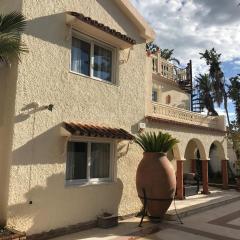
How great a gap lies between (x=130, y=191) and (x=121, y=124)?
2905mm

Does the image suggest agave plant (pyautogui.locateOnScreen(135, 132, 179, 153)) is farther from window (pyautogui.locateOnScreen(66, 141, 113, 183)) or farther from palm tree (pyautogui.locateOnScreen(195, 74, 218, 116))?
palm tree (pyautogui.locateOnScreen(195, 74, 218, 116))

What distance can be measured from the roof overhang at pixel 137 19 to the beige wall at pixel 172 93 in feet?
28.2

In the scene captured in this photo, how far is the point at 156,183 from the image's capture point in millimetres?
13211

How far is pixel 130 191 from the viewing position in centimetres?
1447

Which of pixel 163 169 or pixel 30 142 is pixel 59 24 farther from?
pixel 163 169

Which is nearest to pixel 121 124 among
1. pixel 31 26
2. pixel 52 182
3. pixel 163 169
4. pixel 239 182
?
pixel 163 169

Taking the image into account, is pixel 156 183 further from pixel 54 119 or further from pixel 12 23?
pixel 12 23

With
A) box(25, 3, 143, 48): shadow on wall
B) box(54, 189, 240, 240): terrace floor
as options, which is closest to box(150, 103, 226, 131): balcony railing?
box(54, 189, 240, 240): terrace floor

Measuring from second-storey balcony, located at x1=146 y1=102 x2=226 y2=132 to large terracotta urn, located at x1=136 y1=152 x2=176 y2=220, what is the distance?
2.83 metres

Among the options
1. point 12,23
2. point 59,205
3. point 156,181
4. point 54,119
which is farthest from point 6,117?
point 156,181

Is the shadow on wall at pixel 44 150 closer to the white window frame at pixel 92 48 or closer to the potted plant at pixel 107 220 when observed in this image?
the white window frame at pixel 92 48

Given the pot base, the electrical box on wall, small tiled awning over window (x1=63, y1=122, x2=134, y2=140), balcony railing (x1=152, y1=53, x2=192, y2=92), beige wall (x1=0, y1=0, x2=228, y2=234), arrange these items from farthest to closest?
balcony railing (x1=152, y1=53, x2=192, y2=92) → the electrical box on wall → the pot base → small tiled awning over window (x1=63, y1=122, x2=134, y2=140) → beige wall (x1=0, y1=0, x2=228, y2=234)

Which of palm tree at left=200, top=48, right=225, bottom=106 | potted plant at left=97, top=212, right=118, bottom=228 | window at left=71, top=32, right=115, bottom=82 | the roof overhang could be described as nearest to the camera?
potted plant at left=97, top=212, right=118, bottom=228

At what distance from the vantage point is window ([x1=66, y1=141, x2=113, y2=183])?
12.3 metres
